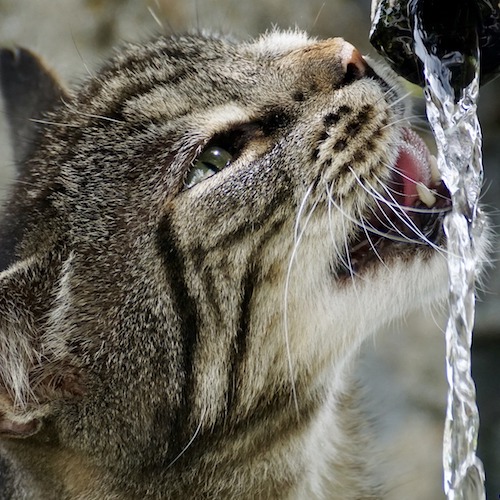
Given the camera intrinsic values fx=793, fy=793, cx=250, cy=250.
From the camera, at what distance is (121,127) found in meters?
1.59

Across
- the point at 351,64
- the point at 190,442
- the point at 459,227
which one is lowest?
the point at 190,442

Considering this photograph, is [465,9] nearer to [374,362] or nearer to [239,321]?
[239,321]

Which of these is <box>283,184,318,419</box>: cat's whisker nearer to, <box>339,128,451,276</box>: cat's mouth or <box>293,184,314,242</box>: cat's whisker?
<box>293,184,314,242</box>: cat's whisker

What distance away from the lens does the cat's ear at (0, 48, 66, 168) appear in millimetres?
2029

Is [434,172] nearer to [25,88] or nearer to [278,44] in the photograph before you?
[278,44]

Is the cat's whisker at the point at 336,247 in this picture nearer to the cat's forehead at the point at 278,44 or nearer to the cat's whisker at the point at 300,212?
the cat's whisker at the point at 300,212

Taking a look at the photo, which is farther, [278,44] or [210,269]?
[278,44]

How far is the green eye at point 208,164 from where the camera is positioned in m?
1.53

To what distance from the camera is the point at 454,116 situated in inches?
61.7

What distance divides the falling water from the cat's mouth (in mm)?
39

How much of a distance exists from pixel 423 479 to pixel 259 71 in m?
1.66

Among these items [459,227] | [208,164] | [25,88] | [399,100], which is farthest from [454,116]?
[25,88]

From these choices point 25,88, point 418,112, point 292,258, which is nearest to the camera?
point 292,258

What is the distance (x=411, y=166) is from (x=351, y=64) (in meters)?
0.24
